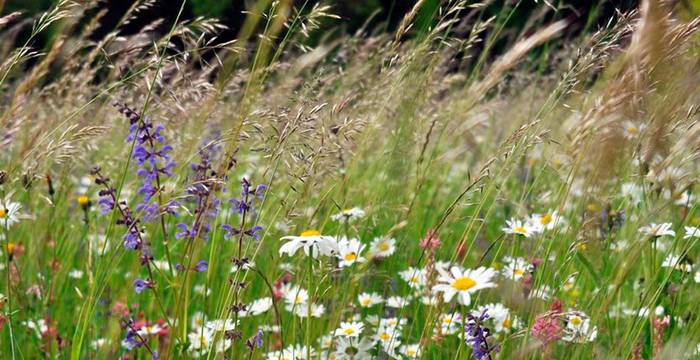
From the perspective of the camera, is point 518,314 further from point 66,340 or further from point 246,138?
point 66,340

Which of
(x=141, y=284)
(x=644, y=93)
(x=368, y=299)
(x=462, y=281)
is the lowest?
(x=368, y=299)

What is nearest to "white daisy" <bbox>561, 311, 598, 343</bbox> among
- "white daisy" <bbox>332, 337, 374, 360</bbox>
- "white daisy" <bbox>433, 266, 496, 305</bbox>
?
"white daisy" <bbox>433, 266, 496, 305</bbox>

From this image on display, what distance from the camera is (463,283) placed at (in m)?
1.20

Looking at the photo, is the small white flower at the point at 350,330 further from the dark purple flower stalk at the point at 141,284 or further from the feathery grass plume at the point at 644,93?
the feathery grass plume at the point at 644,93

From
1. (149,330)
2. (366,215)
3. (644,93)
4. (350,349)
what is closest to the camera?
(644,93)

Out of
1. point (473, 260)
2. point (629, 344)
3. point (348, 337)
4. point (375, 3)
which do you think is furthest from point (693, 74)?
point (375, 3)

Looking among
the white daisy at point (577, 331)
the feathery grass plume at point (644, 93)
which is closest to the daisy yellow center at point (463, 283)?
the white daisy at point (577, 331)

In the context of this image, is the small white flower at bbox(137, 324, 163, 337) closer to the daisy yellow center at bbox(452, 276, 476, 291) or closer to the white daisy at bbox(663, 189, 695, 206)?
the daisy yellow center at bbox(452, 276, 476, 291)

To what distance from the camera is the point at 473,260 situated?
87.4 inches

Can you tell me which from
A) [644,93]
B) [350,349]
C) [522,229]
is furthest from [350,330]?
[644,93]

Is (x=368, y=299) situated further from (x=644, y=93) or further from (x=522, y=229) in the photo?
(x=644, y=93)

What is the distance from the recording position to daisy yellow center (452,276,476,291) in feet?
3.89

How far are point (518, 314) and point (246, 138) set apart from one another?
24.0 inches

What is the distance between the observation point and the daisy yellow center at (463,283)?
3.89 ft
